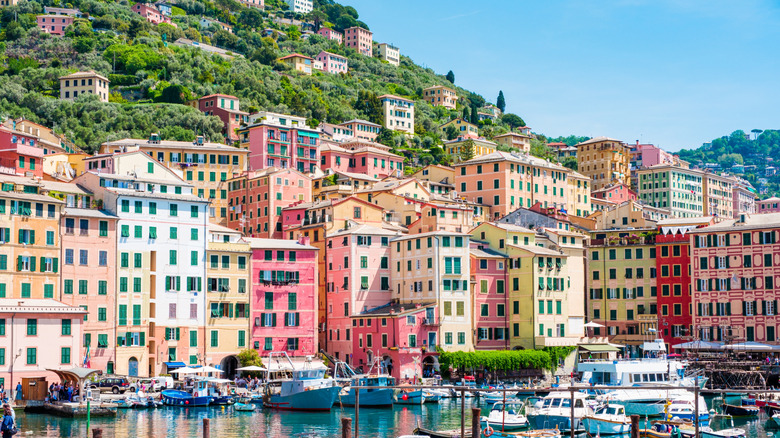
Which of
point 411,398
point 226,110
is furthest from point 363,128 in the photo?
point 411,398

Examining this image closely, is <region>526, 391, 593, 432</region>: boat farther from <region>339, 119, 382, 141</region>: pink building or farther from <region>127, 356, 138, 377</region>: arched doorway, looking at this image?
<region>339, 119, 382, 141</region>: pink building

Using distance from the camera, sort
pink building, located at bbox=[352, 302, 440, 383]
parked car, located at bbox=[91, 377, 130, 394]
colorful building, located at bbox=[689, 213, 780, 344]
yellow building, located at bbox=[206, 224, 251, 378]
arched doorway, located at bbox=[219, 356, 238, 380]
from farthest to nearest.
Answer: colorful building, located at bbox=[689, 213, 780, 344] → pink building, located at bbox=[352, 302, 440, 383] → arched doorway, located at bbox=[219, 356, 238, 380] → yellow building, located at bbox=[206, 224, 251, 378] → parked car, located at bbox=[91, 377, 130, 394]

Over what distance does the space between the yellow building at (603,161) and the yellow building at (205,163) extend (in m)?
78.4

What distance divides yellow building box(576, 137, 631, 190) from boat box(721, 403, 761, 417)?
112 meters

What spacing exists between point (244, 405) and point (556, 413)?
1035 inches

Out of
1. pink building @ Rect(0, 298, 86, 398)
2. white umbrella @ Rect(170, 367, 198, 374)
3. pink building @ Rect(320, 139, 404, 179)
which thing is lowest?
white umbrella @ Rect(170, 367, 198, 374)

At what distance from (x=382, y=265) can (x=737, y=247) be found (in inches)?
1366

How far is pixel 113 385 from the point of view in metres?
75.3

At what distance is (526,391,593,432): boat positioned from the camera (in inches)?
2240

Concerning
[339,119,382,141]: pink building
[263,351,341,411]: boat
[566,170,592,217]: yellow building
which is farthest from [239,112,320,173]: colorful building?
[263,351,341,411]: boat

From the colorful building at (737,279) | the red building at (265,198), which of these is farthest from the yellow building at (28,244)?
the colorful building at (737,279)

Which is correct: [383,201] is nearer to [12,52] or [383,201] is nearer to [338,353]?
[338,353]

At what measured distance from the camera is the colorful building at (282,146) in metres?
138

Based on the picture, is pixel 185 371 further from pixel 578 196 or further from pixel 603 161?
pixel 603 161
